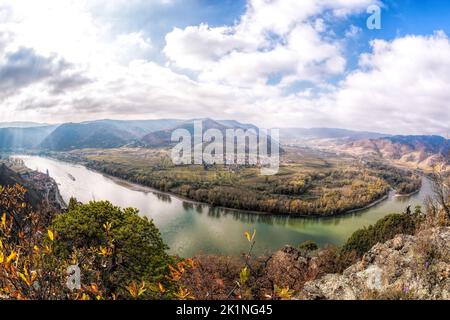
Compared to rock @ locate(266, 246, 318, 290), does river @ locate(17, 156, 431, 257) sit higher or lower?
lower

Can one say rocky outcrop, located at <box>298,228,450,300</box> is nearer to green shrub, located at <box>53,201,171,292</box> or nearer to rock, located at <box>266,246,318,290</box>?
green shrub, located at <box>53,201,171,292</box>

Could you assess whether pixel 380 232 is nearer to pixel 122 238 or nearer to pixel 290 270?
pixel 290 270

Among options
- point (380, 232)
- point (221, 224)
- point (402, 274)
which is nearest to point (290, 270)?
point (380, 232)

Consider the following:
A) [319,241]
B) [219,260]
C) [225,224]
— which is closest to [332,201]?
[319,241]

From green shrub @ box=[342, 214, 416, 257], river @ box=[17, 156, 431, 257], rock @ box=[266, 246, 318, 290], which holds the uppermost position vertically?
green shrub @ box=[342, 214, 416, 257]

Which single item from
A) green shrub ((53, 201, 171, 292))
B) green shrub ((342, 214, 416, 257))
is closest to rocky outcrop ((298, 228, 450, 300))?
green shrub ((53, 201, 171, 292))

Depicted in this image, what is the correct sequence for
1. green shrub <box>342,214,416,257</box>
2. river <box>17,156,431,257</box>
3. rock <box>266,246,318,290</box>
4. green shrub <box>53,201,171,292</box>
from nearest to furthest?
green shrub <box>53,201,171,292</box> < rock <box>266,246,318,290</box> < green shrub <box>342,214,416,257</box> < river <box>17,156,431,257</box>
